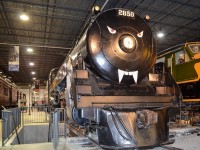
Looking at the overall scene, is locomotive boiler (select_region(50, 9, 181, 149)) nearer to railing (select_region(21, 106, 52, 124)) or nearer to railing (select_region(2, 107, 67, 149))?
railing (select_region(2, 107, 67, 149))

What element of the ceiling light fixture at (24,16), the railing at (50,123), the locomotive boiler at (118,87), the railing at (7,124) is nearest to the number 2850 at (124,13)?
the locomotive boiler at (118,87)

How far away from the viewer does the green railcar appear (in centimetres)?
617

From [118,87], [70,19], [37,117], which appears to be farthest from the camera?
[37,117]

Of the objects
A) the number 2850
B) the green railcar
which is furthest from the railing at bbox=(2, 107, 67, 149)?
the green railcar

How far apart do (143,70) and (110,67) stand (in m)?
0.57

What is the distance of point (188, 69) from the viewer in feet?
21.1

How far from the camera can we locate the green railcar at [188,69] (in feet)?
20.2

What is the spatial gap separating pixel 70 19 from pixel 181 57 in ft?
18.9

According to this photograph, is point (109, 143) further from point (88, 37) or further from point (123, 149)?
point (88, 37)

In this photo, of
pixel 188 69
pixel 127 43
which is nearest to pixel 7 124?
pixel 127 43

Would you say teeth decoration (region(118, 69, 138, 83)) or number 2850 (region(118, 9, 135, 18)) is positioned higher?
number 2850 (region(118, 9, 135, 18))

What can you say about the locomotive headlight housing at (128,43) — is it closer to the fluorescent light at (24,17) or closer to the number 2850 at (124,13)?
the number 2850 at (124,13)

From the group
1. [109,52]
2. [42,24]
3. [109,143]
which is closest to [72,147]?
[109,143]

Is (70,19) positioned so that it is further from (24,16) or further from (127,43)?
(127,43)
